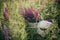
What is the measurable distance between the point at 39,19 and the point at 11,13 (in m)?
0.31

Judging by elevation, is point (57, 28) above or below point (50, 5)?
below

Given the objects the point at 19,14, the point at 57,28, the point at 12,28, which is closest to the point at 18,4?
the point at 19,14

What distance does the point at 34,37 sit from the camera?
236 centimetres

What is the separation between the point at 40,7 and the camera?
7.72 ft

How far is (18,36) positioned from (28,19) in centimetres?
22

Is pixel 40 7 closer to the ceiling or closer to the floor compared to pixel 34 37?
closer to the ceiling

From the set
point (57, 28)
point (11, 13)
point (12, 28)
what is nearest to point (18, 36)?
point (12, 28)

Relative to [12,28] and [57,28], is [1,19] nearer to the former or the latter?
[12,28]

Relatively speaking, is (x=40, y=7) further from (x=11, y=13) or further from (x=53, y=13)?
(x=11, y=13)

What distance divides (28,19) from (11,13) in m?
0.20

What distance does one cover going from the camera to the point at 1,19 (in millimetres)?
2416

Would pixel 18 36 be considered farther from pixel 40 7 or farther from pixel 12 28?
pixel 40 7

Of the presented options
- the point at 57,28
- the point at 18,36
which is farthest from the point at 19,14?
the point at 57,28

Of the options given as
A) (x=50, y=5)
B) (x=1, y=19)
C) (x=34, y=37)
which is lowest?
(x=34, y=37)
